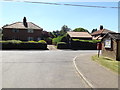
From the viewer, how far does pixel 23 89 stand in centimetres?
526

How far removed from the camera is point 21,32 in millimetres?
38406

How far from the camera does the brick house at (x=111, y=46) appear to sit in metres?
13.8

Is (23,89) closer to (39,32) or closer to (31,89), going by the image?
(31,89)

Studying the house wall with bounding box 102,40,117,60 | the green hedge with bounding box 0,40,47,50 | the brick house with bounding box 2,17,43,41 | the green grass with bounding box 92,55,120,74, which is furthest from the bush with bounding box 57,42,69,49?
the green grass with bounding box 92,55,120,74

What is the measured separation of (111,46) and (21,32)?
98.7ft

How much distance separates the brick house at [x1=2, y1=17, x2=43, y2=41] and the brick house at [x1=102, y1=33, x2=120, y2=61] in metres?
26.6

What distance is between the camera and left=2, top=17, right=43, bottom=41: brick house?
3781cm

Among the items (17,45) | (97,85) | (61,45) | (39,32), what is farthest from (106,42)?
(39,32)

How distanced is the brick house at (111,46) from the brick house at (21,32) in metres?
26.6

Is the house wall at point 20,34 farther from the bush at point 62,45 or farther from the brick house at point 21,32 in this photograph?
the bush at point 62,45

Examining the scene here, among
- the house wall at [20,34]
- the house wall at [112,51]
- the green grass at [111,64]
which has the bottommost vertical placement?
the green grass at [111,64]

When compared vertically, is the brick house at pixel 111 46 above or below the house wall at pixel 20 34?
below

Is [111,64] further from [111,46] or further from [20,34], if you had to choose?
[20,34]

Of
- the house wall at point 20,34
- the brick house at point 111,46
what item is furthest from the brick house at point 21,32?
the brick house at point 111,46
